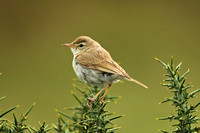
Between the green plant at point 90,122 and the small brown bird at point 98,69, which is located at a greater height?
the small brown bird at point 98,69

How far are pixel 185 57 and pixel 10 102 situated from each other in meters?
3.03

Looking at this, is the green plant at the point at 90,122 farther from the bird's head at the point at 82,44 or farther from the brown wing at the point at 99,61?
the bird's head at the point at 82,44

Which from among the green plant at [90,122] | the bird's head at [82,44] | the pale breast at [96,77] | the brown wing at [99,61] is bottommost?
the green plant at [90,122]

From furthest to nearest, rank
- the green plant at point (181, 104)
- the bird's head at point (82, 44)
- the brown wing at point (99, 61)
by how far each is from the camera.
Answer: the bird's head at point (82, 44) < the brown wing at point (99, 61) < the green plant at point (181, 104)

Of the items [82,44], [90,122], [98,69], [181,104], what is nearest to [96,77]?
[98,69]

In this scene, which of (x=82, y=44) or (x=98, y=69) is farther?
(x=82, y=44)

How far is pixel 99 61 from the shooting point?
10.9 ft

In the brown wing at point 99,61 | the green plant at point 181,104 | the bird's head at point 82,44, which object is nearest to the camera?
the green plant at point 181,104

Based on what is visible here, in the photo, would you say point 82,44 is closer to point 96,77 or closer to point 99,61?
point 99,61

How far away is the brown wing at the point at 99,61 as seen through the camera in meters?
3.12

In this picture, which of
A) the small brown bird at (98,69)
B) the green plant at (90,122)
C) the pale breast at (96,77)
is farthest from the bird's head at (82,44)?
the green plant at (90,122)

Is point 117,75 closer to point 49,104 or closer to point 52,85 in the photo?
point 49,104

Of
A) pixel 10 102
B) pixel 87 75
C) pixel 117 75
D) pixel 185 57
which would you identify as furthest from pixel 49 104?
pixel 185 57

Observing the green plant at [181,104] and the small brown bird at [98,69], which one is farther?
the small brown bird at [98,69]
